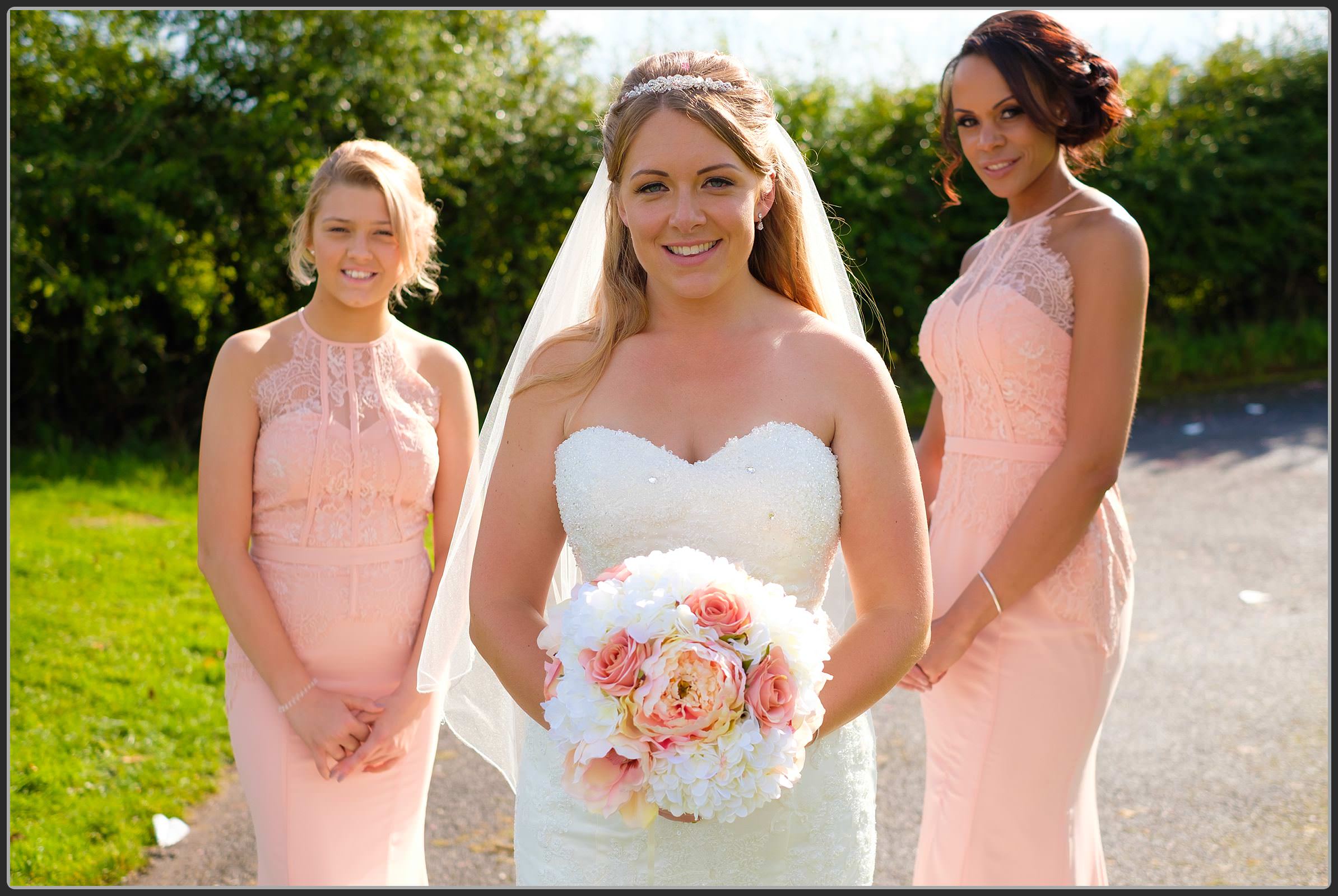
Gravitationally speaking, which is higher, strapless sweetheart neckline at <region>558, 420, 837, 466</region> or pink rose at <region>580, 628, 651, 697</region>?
strapless sweetheart neckline at <region>558, 420, 837, 466</region>

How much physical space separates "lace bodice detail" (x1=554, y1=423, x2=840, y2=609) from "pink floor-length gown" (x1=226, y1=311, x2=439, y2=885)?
1.25 m

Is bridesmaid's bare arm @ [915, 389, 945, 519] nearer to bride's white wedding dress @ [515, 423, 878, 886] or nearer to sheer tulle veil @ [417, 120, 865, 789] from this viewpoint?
sheer tulle veil @ [417, 120, 865, 789]

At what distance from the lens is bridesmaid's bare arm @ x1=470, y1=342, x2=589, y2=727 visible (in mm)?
2602

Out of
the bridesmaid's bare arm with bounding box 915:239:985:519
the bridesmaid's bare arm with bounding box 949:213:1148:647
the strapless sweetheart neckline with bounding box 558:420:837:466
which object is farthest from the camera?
the bridesmaid's bare arm with bounding box 915:239:985:519

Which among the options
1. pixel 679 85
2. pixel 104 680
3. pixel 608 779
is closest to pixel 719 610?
pixel 608 779

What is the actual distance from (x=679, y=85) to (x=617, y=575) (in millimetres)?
1167

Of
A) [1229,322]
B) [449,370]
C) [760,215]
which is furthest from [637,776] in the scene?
[1229,322]

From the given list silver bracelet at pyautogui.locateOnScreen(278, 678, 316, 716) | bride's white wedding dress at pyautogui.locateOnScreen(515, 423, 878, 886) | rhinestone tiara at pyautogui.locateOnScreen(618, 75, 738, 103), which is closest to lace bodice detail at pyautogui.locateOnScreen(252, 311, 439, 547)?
silver bracelet at pyautogui.locateOnScreen(278, 678, 316, 716)

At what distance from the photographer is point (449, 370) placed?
12.6 ft

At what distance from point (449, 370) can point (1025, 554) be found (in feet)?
6.51

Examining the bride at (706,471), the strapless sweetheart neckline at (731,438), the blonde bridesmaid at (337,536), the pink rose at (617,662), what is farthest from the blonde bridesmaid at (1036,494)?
the blonde bridesmaid at (337,536)

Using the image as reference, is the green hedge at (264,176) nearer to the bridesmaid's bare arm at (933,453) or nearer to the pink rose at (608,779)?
the bridesmaid's bare arm at (933,453)

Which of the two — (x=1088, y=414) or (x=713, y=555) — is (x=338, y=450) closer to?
(x=713, y=555)

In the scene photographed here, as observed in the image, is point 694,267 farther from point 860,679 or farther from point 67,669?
point 67,669
